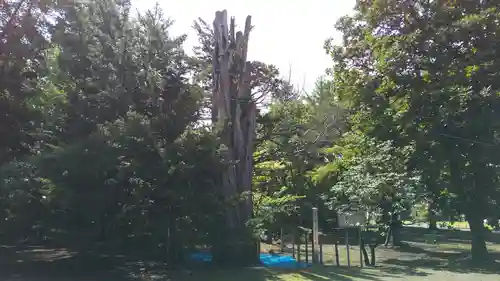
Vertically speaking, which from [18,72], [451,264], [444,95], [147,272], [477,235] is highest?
[18,72]

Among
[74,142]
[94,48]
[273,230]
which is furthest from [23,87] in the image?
[273,230]

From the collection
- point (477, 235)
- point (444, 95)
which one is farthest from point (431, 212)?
point (444, 95)

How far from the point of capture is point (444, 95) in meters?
18.9

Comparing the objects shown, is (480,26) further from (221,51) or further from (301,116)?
(301,116)

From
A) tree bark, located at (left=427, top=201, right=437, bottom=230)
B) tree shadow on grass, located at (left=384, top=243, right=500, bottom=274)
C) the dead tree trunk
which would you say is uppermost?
the dead tree trunk

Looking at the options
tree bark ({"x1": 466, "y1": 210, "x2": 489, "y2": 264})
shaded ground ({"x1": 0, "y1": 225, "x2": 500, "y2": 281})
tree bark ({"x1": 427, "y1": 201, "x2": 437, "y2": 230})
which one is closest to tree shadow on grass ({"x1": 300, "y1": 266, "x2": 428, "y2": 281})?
shaded ground ({"x1": 0, "y1": 225, "x2": 500, "y2": 281})

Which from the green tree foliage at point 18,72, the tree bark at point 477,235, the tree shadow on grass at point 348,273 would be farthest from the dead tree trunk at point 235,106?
the tree bark at point 477,235

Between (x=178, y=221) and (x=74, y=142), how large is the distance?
355cm

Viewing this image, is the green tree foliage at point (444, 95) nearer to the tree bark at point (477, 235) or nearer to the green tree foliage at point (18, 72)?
the tree bark at point (477, 235)

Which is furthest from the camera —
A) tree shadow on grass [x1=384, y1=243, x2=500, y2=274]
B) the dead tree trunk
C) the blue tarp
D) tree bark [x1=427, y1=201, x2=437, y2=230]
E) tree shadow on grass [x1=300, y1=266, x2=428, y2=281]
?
tree bark [x1=427, y1=201, x2=437, y2=230]

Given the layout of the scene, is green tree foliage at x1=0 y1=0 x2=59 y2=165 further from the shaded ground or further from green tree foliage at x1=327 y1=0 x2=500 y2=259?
green tree foliage at x1=327 y1=0 x2=500 y2=259

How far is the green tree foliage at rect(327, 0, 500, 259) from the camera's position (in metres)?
18.9

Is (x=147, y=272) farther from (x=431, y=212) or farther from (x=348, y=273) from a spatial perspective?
(x=431, y=212)

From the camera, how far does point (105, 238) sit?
15016mm
